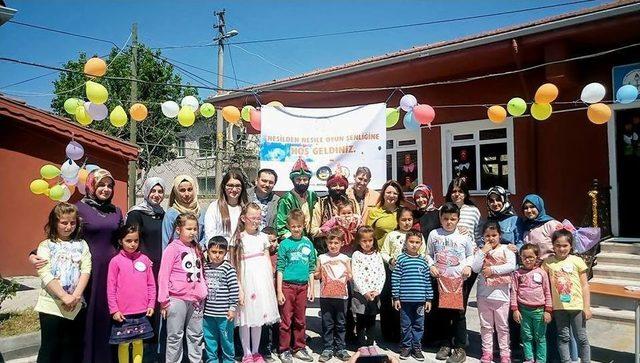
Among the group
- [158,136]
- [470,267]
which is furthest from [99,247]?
[158,136]

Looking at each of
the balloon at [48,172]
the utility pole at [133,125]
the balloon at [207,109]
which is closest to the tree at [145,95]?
the utility pole at [133,125]

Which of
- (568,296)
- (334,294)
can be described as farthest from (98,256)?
(568,296)

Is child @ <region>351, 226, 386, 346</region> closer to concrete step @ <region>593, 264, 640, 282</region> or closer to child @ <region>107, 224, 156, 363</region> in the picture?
child @ <region>107, 224, 156, 363</region>

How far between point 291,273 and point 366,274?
0.76m

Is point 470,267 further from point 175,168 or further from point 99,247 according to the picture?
point 175,168

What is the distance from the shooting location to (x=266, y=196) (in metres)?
4.60

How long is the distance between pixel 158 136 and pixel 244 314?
1979 cm

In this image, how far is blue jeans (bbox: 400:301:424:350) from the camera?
4305mm

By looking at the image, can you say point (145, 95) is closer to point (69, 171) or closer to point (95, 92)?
point (69, 171)

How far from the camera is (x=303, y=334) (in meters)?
4.33

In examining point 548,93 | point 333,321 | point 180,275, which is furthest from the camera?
point 548,93

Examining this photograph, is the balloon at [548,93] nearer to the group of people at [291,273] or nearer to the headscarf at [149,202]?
the group of people at [291,273]

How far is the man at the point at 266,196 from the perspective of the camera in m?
4.51

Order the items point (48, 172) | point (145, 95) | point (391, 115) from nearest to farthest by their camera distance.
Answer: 1. point (391, 115)
2. point (48, 172)
3. point (145, 95)
